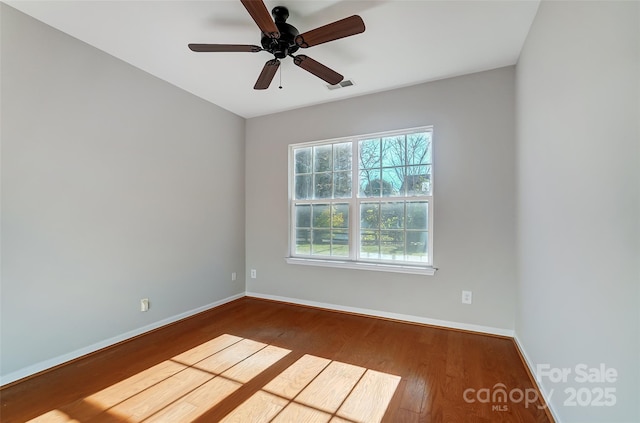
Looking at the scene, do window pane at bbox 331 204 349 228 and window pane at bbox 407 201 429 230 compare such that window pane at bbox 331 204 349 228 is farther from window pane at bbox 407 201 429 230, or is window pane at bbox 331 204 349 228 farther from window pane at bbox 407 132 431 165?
window pane at bbox 407 132 431 165

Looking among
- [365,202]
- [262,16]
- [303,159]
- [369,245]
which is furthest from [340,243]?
[262,16]

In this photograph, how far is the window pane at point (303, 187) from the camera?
12.1 feet

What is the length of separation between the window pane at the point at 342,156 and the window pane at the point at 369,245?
2.88 ft

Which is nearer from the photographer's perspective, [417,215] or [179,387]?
[179,387]

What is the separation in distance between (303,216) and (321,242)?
1.47 feet

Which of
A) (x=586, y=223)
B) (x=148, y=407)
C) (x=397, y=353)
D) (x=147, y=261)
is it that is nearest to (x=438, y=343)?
(x=397, y=353)

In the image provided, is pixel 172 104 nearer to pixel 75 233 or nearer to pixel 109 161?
pixel 109 161

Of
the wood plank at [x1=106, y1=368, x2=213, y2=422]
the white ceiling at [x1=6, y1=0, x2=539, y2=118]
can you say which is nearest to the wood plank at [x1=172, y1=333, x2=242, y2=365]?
the wood plank at [x1=106, y1=368, x2=213, y2=422]

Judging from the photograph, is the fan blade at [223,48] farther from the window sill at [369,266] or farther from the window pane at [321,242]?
the window sill at [369,266]

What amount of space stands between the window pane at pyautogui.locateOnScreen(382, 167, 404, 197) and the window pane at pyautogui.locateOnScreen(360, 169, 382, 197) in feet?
0.23

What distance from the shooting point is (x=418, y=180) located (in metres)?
2.99

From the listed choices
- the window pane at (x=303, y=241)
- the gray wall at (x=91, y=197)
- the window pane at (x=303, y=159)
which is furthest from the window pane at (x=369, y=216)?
the gray wall at (x=91, y=197)

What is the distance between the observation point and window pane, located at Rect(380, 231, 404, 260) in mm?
3056

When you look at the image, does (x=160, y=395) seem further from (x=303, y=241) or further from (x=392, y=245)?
(x=392, y=245)
